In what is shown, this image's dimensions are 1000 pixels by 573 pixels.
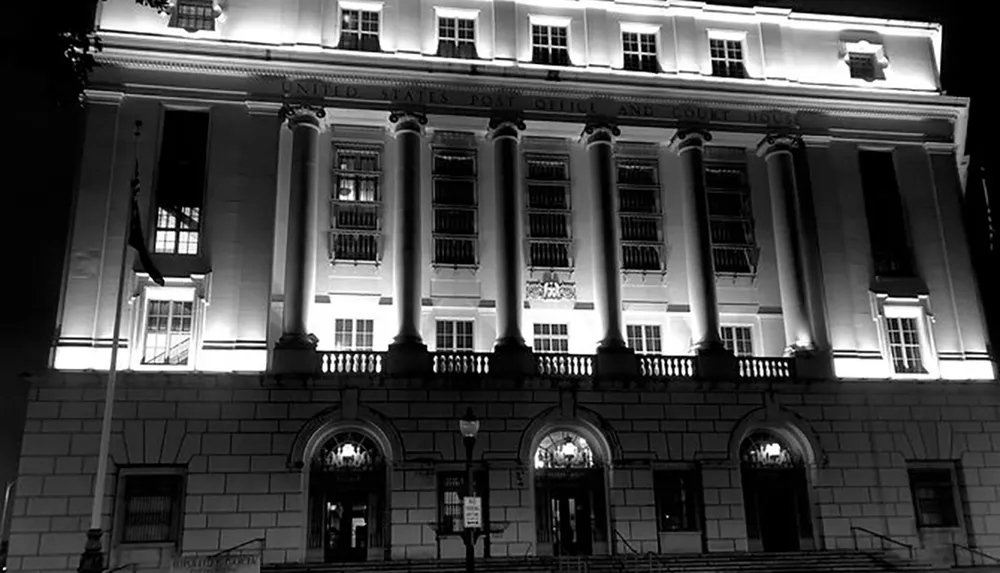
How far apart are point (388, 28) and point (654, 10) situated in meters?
10.5

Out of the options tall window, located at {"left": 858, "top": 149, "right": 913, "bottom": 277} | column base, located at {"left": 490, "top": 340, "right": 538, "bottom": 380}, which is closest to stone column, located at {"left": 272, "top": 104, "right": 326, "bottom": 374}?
column base, located at {"left": 490, "top": 340, "right": 538, "bottom": 380}

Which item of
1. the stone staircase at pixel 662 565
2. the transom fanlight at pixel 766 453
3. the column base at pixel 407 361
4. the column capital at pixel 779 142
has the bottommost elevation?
the stone staircase at pixel 662 565

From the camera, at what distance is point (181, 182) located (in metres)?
31.0

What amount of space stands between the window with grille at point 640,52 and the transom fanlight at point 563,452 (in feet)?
47.7

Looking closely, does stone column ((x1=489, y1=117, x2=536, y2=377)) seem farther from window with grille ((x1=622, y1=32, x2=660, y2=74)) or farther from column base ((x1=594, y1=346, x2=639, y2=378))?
window with grille ((x1=622, y1=32, x2=660, y2=74))

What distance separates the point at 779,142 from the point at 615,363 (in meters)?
11.2

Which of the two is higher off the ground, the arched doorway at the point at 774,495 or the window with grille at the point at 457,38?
the window with grille at the point at 457,38

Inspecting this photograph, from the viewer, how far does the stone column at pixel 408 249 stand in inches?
1169

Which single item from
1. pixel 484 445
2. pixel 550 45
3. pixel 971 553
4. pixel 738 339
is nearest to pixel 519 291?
pixel 484 445

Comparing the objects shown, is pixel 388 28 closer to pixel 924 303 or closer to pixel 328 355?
pixel 328 355

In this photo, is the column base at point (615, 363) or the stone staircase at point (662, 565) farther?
the column base at point (615, 363)

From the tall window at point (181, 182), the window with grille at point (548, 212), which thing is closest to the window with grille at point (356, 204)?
the tall window at point (181, 182)

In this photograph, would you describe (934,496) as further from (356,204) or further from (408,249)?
(356,204)

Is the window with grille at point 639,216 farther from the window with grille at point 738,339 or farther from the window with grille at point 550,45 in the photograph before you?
the window with grille at point 550,45
